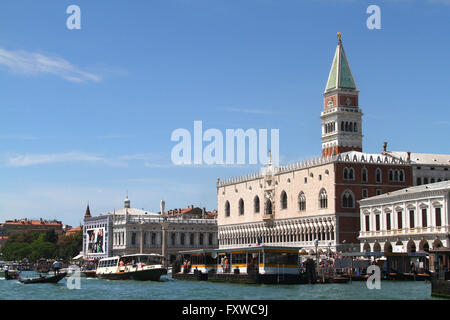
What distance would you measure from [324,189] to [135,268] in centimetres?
2780

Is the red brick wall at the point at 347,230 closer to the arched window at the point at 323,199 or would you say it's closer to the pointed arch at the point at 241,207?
the arched window at the point at 323,199

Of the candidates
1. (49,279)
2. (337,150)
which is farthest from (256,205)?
(49,279)

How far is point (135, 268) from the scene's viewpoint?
6353 centimetres

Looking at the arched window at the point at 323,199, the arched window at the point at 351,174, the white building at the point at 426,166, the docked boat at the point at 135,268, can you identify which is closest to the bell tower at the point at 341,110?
the white building at the point at 426,166

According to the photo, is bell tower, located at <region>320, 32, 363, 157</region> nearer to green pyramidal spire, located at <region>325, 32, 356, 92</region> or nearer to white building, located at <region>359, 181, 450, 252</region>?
green pyramidal spire, located at <region>325, 32, 356, 92</region>

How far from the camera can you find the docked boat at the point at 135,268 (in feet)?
204

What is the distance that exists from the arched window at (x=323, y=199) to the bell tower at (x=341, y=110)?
17.1 meters

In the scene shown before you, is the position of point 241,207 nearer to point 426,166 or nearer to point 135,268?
point 426,166

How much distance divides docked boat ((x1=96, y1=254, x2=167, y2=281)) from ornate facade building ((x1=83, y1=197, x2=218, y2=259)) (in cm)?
4253

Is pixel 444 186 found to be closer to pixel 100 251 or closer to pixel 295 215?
pixel 295 215

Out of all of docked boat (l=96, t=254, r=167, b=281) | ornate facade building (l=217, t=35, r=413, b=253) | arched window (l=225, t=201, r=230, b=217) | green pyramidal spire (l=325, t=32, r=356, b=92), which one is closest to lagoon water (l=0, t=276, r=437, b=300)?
docked boat (l=96, t=254, r=167, b=281)

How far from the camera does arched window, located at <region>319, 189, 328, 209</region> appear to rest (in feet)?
276

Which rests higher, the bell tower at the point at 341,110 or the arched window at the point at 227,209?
the bell tower at the point at 341,110


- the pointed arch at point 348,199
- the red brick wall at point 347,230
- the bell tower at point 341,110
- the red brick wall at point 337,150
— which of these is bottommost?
the red brick wall at point 347,230
